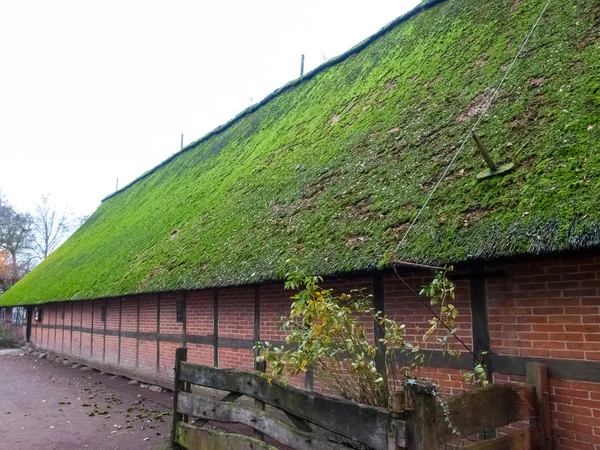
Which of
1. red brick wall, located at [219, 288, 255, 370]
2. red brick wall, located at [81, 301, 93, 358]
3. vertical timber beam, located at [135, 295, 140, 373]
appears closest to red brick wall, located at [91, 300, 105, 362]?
red brick wall, located at [81, 301, 93, 358]

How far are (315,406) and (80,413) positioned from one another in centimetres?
599

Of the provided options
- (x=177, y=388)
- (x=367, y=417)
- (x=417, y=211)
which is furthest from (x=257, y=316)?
(x=367, y=417)

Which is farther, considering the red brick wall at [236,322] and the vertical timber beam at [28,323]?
the vertical timber beam at [28,323]

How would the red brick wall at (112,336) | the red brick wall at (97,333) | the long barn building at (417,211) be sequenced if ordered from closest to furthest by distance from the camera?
the long barn building at (417,211) → the red brick wall at (112,336) → the red brick wall at (97,333)

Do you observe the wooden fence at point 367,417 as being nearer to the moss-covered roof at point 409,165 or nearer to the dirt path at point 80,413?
the moss-covered roof at point 409,165

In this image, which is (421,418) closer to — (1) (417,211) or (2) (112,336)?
(1) (417,211)

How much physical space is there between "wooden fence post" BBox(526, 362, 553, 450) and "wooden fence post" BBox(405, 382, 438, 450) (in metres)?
1.34

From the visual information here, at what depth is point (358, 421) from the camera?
301cm

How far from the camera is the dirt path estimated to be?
6184 mm

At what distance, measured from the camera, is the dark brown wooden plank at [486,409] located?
276 cm

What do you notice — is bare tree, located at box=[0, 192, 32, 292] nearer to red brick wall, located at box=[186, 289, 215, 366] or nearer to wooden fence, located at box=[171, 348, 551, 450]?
red brick wall, located at box=[186, 289, 215, 366]

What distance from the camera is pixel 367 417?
116 inches

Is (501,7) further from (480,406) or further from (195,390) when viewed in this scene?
(195,390)

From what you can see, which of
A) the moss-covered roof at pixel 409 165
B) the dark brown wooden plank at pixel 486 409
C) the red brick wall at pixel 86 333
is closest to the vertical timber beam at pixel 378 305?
the moss-covered roof at pixel 409 165
